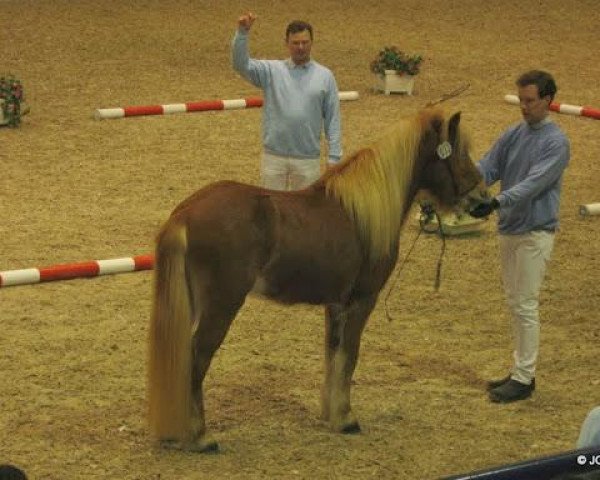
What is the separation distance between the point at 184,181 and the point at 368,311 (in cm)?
513

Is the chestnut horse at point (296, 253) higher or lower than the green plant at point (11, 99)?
higher

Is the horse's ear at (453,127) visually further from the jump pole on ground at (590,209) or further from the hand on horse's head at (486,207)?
the jump pole on ground at (590,209)

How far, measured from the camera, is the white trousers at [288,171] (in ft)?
26.7

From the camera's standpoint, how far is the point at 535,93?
21.7ft

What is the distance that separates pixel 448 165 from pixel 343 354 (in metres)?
1.16

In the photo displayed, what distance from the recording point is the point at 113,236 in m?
9.73

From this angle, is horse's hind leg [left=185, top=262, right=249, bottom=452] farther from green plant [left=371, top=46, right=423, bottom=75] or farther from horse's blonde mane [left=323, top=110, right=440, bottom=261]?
green plant [left=371, top=46, right=423, bottom=75]

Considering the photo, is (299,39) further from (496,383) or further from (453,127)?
(496,383)

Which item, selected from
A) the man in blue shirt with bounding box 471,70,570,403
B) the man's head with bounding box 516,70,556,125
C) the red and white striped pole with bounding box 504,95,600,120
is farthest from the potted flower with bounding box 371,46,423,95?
the man's head with bounding box 516,70,556,125

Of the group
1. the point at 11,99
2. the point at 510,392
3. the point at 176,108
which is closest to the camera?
the point at 510,392

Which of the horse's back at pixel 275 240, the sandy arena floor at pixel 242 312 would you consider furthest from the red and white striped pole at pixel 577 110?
the horse's back at pixel 275 240

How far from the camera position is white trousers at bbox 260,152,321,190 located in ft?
26.7

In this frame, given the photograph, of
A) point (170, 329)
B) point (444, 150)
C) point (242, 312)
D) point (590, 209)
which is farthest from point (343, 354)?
point (590, 209)

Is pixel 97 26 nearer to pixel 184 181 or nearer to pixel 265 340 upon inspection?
pixel 184 181
